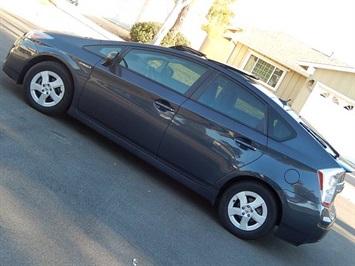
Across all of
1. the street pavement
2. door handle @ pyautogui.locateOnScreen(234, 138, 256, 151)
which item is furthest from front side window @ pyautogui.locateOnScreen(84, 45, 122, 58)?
the street pavement

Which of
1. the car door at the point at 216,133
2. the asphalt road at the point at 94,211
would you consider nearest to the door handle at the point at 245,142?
the car door at the point at 216,133

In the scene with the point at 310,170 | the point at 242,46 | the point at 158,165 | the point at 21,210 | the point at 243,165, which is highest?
the point at 242,46

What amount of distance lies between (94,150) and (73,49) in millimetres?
1355

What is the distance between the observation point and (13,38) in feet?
34.4

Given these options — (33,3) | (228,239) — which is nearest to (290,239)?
(228,239)

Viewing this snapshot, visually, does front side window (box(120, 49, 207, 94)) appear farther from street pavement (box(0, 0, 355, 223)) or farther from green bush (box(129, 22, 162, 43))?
green bush (box(129, 22, 162, 43))

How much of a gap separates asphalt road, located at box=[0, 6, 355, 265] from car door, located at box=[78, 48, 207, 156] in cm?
46

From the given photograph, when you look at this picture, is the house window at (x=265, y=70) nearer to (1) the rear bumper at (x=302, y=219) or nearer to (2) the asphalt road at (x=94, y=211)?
(2) the asphalt road at (x=94, y=211)

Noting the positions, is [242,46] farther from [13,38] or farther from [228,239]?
[228,239]

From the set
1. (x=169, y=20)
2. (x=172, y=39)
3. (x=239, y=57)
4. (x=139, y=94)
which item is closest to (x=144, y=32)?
(x=172, y=39)

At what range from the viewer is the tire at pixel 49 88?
5516mm

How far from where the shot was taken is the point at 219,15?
23.2 m

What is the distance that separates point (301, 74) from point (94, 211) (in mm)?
22419

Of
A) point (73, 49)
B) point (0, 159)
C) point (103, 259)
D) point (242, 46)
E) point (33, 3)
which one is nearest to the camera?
point (103, 259)
